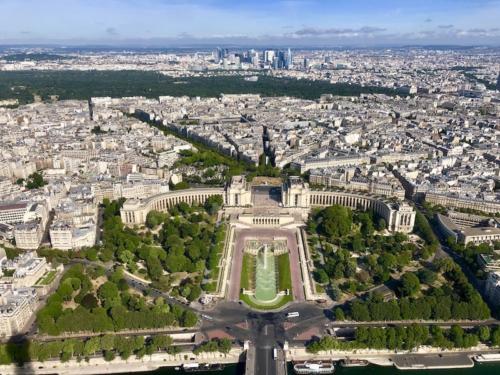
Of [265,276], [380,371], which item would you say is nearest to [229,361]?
[380,371]

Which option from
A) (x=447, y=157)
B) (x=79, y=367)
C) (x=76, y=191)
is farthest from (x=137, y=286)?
(x=447, y=157)

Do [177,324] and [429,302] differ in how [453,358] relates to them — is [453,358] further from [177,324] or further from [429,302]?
[177,324]

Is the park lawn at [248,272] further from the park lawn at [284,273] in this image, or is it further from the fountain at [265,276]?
the park lawn at [284,273]

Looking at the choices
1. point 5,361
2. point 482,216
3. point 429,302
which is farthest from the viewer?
point 482,216

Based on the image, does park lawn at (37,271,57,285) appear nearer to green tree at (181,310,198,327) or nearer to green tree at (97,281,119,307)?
green tree at (97,281,119,307)

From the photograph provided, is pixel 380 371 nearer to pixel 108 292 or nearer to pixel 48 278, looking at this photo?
pixel 108 292

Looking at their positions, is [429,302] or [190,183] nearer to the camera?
[429,302]
